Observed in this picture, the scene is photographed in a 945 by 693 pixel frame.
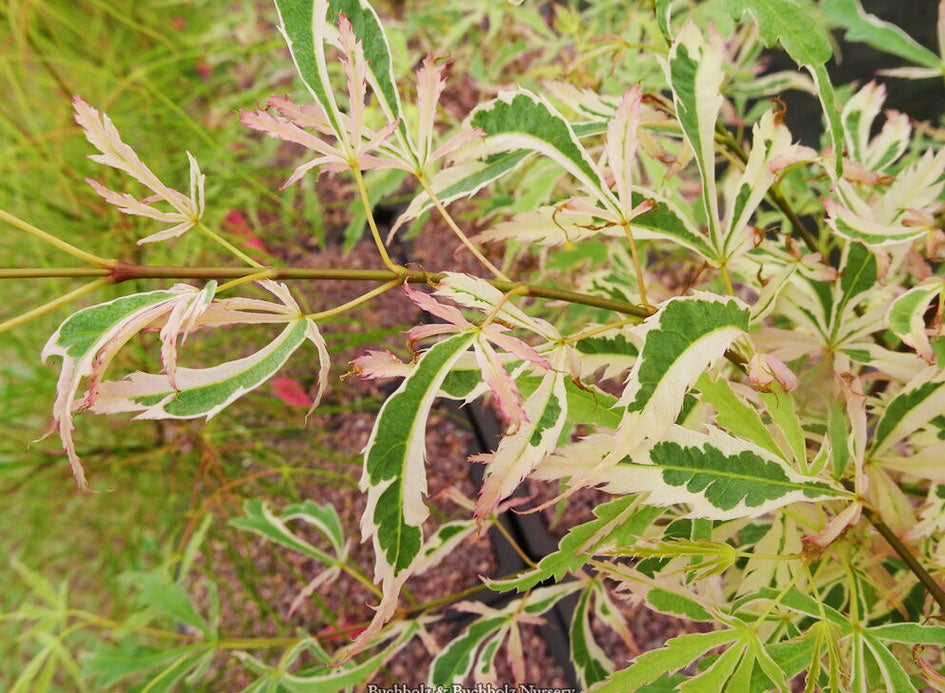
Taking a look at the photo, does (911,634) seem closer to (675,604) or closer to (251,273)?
(675,604)

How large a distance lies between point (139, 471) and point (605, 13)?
0.98m

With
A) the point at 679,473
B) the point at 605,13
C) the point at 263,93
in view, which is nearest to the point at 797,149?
the point at 679,473

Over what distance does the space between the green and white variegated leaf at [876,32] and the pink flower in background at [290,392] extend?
81cm

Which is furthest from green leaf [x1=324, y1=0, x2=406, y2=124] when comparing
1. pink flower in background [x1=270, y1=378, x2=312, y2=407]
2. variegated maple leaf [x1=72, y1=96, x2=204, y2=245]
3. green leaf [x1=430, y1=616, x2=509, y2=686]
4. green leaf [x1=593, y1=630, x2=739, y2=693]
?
pink flower in background [x1=270, y1=378, x2=312, y2=407]

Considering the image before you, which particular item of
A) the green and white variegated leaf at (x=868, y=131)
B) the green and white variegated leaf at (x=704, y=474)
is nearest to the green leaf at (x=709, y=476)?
the green and white variegated leaf at (x=704, y=474)

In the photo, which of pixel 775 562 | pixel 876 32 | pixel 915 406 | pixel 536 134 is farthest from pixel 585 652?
pixel 876 32

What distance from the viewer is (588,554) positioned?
334 mm

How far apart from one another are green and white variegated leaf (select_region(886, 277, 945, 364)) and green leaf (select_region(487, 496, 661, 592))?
0.16 meters

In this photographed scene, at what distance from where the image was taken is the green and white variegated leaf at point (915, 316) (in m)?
0.32

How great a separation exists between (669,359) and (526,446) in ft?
0.24

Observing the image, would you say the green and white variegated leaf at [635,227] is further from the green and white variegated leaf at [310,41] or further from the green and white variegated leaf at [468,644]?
the green and white variegated leaf at [468,644]

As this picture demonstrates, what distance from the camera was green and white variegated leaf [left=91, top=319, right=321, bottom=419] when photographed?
10.4 inches

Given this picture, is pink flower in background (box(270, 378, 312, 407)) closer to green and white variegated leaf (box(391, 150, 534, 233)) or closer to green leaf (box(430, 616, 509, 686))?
green leaf (box(430, 616, 509, 686))

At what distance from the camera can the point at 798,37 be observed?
31 centimetres
